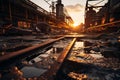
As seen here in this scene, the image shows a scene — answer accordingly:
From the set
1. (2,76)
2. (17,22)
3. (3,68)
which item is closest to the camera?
(2,76)

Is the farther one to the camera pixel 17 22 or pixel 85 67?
pixel 17 22

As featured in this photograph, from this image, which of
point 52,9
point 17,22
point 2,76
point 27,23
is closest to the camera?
point 2,76

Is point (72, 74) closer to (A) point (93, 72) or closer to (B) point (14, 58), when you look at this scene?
(A) point (93, 72)


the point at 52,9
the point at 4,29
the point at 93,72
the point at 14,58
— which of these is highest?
the point at 52,9

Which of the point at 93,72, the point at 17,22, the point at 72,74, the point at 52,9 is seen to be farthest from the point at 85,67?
the point at 52,9

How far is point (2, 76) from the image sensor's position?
927 millimetres

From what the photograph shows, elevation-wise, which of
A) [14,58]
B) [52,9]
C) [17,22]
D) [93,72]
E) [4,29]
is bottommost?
[93,72]

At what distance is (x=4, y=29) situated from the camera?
596 cm

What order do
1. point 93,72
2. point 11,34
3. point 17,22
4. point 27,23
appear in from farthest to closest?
point 27,23 < point 17,22 < point 11,34 < point 93,72

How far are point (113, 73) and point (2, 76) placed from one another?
108 centimetres

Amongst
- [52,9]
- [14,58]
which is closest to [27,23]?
[14,58]

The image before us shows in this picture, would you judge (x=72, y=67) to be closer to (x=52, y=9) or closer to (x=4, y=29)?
(x=4, y=29)

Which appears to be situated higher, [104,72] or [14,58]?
[14,58]

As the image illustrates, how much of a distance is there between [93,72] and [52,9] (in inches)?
1273
